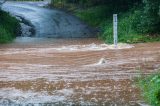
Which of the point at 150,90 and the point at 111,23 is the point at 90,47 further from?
the point at 150,90

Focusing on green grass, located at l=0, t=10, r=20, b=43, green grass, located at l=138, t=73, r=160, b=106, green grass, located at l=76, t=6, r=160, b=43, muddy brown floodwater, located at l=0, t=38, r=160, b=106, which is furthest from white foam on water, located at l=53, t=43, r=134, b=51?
green grass, located at l=138, t=73, r=160, b=106

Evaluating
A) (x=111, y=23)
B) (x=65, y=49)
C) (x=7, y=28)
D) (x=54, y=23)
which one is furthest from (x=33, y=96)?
(x=54, y=23)

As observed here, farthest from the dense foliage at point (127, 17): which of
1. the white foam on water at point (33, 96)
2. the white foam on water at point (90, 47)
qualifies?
the white foam on water at point (33, 96)

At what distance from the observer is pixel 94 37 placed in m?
29.2

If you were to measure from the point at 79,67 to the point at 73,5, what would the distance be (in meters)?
27.0

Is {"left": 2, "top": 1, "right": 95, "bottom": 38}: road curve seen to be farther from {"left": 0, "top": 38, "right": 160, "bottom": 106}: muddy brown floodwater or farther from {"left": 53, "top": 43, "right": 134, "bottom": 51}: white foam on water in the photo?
{"left": 0, "top": 38, "right": 160, "bottom": 106}: muddy brown floodwater

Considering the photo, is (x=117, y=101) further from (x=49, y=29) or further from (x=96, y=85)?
(x=49, y=29)

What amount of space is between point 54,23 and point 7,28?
5.52 m

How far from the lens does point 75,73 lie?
1471 cm

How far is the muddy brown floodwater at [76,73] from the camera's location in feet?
37.0

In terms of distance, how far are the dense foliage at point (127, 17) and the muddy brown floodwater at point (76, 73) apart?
3.05 m

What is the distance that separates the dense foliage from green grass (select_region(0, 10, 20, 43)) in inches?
210

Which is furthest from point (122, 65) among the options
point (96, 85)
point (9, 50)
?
point (9, 50)

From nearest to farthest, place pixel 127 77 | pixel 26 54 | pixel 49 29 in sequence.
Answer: pixel 127 77 → pixel 26 54 → pixel 49 29
